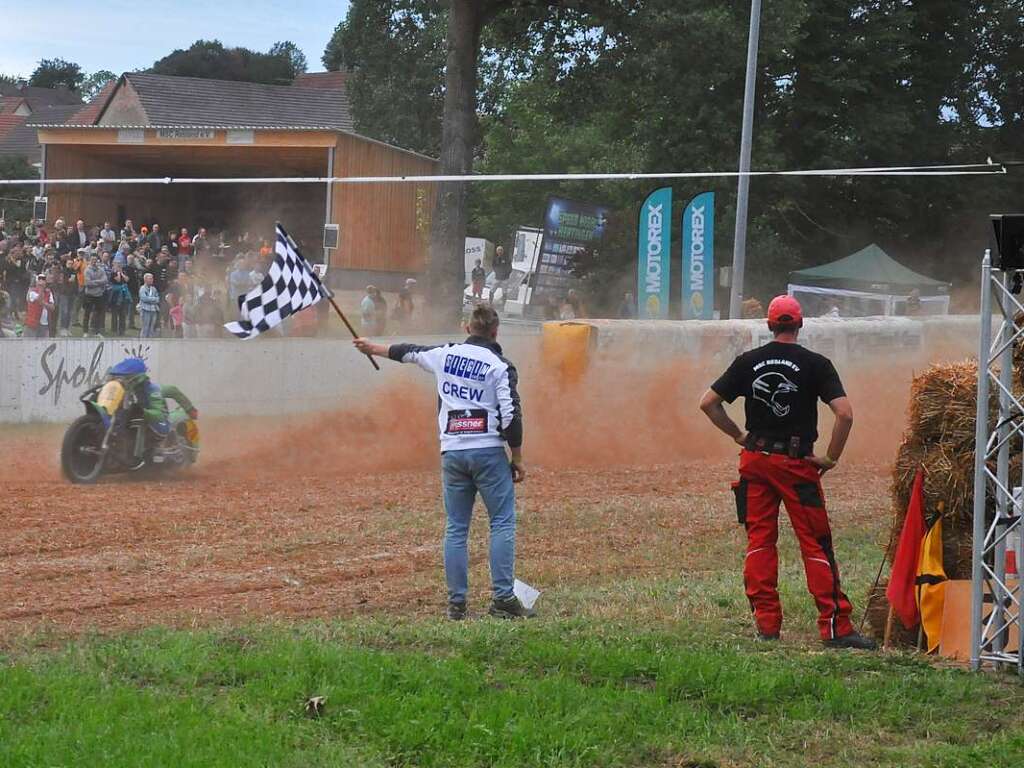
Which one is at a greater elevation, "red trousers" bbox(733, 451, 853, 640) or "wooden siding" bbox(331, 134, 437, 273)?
"wooden siding" bbox(331, 134, 437, 273)

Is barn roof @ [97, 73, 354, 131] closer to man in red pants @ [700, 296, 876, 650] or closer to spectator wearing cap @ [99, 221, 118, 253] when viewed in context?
spectator wearing cap @ [99, 221, 118, 253]

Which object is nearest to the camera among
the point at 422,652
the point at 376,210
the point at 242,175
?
the point at 422,652

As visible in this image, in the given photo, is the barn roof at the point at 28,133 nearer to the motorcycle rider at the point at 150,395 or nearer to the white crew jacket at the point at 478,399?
the motorcycle rider at the point at 150,395

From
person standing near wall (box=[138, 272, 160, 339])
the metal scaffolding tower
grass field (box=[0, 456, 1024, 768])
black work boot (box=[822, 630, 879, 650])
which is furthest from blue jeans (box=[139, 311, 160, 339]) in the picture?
the metal scaffolding tower

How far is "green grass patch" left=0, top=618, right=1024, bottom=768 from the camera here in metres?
5.12

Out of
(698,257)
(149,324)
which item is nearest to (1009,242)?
(149,324)

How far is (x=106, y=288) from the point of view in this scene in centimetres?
2362

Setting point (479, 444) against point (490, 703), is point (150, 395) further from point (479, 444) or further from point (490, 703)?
point (490, 703)

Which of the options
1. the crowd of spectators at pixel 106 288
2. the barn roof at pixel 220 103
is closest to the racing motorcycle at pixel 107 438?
the crowd of spectators at pixel 106 288

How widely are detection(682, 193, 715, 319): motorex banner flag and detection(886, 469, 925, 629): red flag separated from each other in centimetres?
1833

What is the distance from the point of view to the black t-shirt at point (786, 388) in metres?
7.02

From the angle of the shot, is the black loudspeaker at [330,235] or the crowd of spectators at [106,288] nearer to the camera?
the black loudspeaker at [330,235]

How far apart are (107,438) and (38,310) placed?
9427mm

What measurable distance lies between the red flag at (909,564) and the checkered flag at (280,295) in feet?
13.6
